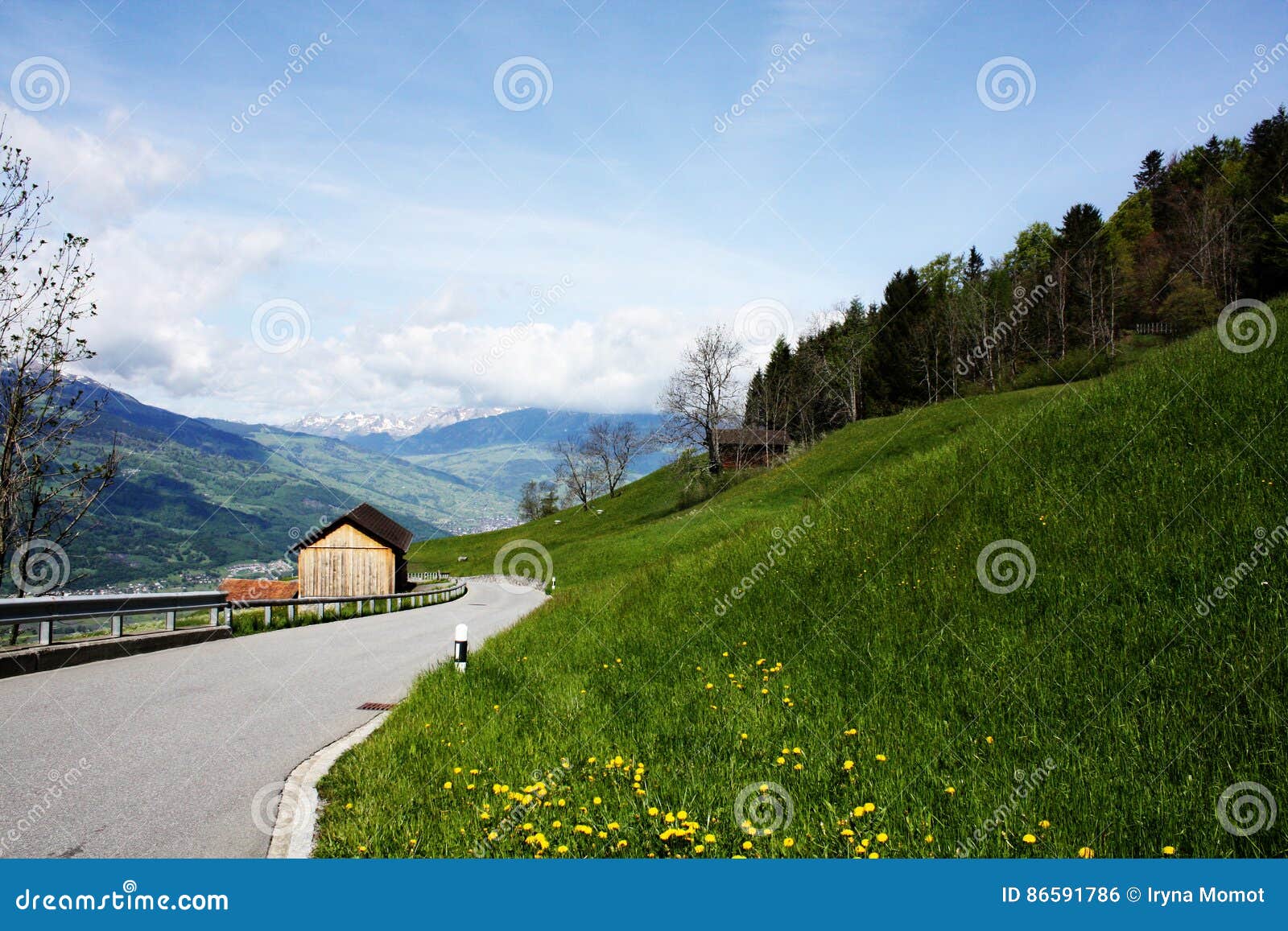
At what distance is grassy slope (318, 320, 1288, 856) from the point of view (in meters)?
4.90

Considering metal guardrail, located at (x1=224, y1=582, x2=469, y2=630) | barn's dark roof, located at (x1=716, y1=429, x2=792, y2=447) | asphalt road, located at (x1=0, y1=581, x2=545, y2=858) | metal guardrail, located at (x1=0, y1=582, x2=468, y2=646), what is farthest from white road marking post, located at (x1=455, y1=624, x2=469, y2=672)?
barn's dark roof, located at (x1=716, y1=429, x2=792, y2=447)

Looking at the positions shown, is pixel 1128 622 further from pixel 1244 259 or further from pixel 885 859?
pixel 1244 259

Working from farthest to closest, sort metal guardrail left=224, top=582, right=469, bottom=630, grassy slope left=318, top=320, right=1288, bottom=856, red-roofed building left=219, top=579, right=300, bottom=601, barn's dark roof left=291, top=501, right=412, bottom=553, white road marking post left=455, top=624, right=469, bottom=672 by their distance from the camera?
1. red-roofed building left=219, top=579, right=300, bottom=601
2. barn's dark roof left=291, top=501, right=412, bottom=553
3. metal guardrail left=224, top=582, right=469, bottom=630
4. white road marking post left=455, top=624, right=469, bottom=672
5. grassy slope left=318, top=320, right=1288, bottom=856

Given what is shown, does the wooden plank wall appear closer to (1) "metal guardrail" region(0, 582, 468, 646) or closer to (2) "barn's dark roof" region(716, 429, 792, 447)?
(1) "metal guardrail" region(0, 582, 468, 646)

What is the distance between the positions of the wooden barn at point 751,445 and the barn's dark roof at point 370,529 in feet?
124

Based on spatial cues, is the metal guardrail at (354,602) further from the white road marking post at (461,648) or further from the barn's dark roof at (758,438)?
the barn's dark roof at (758,438)

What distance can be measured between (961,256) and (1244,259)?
2093 inches

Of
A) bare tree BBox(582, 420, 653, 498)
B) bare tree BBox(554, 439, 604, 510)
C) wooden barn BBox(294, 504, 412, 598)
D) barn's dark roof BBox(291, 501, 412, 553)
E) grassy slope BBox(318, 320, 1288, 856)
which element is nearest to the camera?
grassy slope BBox(318, 320, 1288, 856)

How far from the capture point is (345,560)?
159ft

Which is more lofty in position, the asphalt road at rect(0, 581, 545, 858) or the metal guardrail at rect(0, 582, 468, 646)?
the metal guardrail at rect(0, 582, 468, 646)

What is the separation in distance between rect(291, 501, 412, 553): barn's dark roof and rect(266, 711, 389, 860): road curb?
42.6 m

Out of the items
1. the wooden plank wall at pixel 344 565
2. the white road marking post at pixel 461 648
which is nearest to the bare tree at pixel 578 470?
the wooden plank wall at pixel 344 565

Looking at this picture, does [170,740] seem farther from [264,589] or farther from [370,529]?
[264,589]

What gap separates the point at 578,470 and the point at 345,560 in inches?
2431
